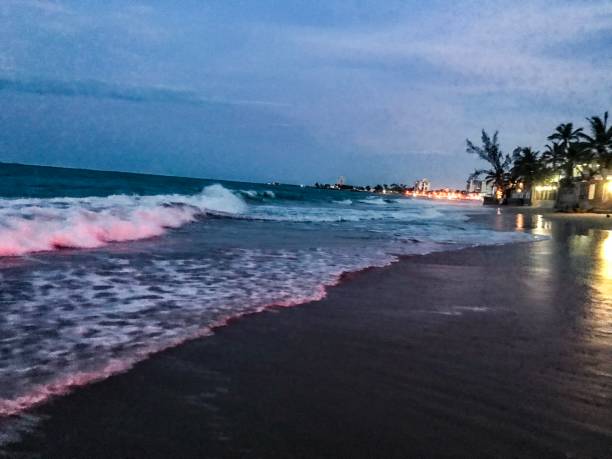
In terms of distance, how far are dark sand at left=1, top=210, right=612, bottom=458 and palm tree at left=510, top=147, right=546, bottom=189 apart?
6727 cm

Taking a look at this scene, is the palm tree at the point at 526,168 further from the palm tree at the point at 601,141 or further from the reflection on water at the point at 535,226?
the reflection on water at the point at 535,226

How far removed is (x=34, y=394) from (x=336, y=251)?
782 cm

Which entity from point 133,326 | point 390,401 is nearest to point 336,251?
point 133,326

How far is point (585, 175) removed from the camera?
5503 cm

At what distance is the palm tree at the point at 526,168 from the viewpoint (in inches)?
2630

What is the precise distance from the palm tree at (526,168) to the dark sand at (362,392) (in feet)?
221

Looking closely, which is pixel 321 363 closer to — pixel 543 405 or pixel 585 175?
pixel 543 405

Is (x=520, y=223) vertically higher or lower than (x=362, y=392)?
higher

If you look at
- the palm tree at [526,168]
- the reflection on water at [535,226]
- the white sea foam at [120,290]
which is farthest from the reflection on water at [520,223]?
the palm tree at [526,168]

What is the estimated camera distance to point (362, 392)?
295cm

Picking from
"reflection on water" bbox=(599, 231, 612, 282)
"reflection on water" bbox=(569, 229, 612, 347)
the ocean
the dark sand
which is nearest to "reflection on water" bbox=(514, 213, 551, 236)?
"reflection on water" bbox=(599, 231, 612, 282)

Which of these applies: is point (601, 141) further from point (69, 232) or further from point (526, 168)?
point (69, 232)

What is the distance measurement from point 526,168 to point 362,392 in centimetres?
7164

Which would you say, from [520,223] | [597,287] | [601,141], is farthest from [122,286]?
[601,141]
